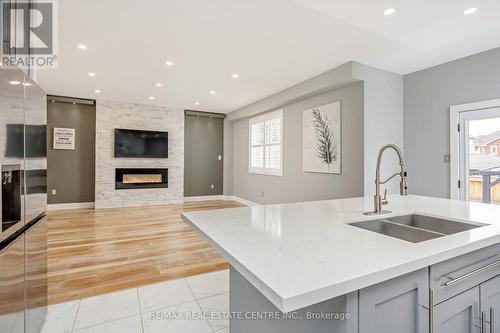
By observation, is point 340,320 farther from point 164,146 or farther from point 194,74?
point 164,146

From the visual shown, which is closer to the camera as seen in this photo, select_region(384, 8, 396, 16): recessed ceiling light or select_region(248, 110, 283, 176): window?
select_region(384, 8, 396, 16): recessed ceiling light

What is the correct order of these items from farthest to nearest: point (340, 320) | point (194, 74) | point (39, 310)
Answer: point (194, 74)
point (39, 310)
point (340, 320)

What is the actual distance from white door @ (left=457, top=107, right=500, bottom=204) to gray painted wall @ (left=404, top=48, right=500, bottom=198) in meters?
0.17

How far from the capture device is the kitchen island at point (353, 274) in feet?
2.39

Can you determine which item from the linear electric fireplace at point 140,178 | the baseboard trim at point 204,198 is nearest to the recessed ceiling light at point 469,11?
the linear electric fireplace at point 140,178

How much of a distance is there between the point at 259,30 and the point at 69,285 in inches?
131

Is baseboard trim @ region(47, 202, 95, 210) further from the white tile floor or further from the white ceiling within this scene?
the white tile floor

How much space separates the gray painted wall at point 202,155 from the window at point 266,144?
1406 millimetres

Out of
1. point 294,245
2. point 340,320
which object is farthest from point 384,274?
point 294,245

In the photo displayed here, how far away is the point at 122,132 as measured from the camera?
6.45 meters

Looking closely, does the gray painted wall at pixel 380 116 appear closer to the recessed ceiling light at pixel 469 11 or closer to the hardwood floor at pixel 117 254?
the recessed ceiling light at pixel 469 11

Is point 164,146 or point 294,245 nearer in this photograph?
point 294,245

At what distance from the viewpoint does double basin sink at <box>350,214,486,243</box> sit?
4.54ft

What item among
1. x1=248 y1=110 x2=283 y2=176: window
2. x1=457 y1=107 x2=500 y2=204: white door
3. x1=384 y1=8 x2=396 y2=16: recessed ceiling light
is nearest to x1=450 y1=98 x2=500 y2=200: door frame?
x1=457 y1=107 x2=500 y2=204: white door
